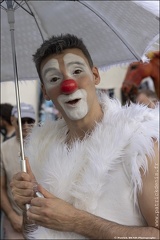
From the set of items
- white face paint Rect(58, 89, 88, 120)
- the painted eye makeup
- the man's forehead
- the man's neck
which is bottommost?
the man's neck

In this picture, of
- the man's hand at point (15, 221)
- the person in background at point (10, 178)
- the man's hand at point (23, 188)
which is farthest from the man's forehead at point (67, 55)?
the man's hand at point (15, 221)

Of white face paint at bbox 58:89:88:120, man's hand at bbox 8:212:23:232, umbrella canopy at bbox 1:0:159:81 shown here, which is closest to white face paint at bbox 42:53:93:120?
white face paint at bbox 58:89:88:120

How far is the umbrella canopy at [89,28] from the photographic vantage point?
2160 mm

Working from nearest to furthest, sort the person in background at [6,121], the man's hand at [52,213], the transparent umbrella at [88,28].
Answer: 1. the man's hand at [52,213]
2. the transparent umbrella at [88,28]
3. the person in background at [6,121]

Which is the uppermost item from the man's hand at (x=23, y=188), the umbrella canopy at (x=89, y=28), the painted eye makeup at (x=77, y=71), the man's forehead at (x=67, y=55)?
the umbrella canopy at (x=89, y=28)

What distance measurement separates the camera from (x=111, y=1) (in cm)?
211

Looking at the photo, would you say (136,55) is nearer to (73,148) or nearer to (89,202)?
(73,148)

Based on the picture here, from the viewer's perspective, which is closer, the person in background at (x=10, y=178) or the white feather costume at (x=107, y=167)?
the white feather costume at (x=107, y=167)

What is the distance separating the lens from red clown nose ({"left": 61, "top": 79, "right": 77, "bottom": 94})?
1736mm

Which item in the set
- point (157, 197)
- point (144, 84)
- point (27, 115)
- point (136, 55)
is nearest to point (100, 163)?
point (157, 197)

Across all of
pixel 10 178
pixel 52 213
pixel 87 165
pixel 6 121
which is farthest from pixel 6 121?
pixel 52 213

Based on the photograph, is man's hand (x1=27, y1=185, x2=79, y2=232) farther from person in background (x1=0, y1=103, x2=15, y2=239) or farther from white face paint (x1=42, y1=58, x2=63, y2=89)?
person in background (x1=0, y1=103, x2=15, y2=239)

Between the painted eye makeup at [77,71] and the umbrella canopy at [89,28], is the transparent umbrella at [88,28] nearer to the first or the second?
the umbrella canopy at [89,28]

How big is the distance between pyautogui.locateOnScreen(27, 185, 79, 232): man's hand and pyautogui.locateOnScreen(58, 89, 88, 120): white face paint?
1.24ft
